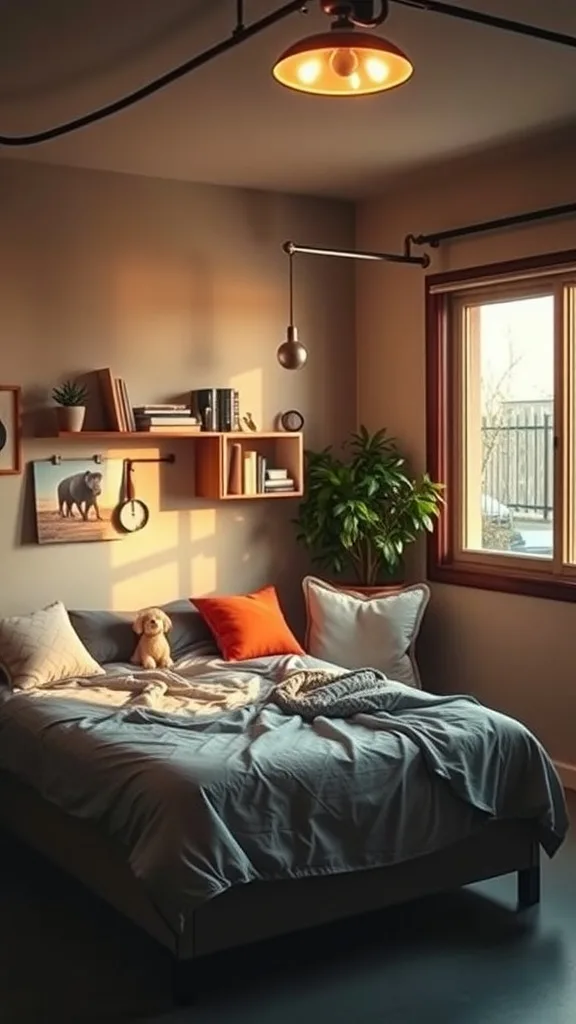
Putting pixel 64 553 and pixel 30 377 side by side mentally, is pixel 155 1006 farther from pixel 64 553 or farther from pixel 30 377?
pixel 30 377

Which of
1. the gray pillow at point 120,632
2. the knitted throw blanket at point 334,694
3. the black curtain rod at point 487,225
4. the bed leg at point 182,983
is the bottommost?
the bed leg at point 182,983

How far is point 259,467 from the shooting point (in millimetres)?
5656

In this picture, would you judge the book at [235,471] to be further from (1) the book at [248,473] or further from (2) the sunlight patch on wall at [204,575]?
(2) the sunlight patch on wall at [204,575]

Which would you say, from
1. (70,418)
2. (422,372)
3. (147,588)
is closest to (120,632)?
(147,588)

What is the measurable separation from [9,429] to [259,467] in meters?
1.19

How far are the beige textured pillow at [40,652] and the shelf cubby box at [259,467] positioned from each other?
1064 millimetres

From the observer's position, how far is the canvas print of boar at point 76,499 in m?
5.20

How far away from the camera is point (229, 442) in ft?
18.6

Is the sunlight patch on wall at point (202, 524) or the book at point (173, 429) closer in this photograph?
the book at point (173, 429)

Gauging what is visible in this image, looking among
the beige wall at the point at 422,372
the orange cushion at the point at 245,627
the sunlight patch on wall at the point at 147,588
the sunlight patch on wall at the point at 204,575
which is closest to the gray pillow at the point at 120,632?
the orange cushion at the point at 245,627

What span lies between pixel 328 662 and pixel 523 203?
216 cm

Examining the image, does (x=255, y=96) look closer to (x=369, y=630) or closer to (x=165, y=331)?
(x=165, y=331)

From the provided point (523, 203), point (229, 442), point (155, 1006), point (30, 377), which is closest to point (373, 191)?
point (523, 203)

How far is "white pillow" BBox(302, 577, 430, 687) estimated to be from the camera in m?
5.44
